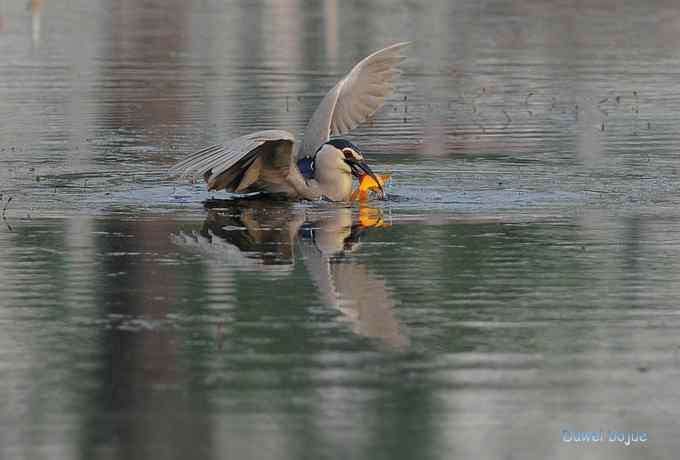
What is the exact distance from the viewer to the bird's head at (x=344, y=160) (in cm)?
1415

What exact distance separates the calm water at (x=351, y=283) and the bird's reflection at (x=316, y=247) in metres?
0.03

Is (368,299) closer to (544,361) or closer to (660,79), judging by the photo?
(544,361)

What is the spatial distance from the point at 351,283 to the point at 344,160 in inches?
149

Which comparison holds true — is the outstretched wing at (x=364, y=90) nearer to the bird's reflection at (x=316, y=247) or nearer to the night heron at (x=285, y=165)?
the night heron at (x=285, y=165)

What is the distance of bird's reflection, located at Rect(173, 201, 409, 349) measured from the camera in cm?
965

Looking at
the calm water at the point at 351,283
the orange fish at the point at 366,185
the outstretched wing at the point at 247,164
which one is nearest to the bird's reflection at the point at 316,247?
the calm water at the point at 351,283

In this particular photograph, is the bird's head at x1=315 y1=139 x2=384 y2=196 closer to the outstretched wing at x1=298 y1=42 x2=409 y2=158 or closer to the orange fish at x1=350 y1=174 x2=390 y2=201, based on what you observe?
the orange fish at x1=350 y1=174 x2=390 y2=201

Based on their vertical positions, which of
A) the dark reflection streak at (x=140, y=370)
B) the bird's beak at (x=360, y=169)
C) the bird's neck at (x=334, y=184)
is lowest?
the bird's neck at (x=334, y=184)

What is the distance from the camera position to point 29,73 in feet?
85.5

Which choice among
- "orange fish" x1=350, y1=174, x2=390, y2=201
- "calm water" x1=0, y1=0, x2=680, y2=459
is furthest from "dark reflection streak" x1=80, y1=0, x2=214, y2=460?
"orange fish" x1=350, y1=174, x2=390, y2=201

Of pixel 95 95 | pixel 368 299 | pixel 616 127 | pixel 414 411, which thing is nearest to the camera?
pixel 414 411

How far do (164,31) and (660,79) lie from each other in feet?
45.5

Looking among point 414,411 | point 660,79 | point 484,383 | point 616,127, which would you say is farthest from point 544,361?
point 660,79

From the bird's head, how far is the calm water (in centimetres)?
37
